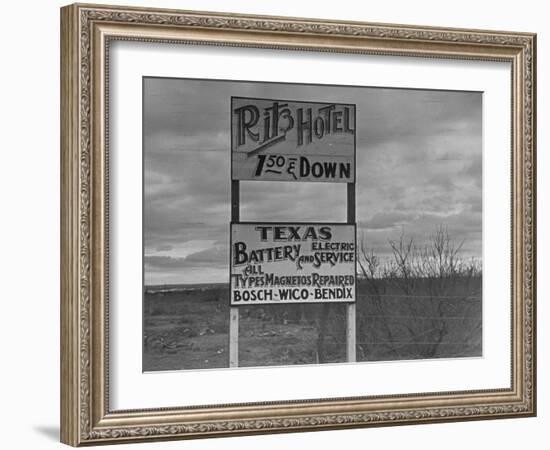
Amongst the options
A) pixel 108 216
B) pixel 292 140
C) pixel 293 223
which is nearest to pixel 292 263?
pixel 293 223

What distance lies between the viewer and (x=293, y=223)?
4074 mm

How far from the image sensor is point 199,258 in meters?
3.98

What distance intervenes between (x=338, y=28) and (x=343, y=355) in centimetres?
97

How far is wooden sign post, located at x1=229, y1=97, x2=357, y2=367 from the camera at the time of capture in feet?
13.2

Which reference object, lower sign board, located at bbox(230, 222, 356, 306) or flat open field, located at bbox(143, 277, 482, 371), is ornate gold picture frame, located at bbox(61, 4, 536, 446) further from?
lower sign board, located at bbox(230, 222, 356, 306)

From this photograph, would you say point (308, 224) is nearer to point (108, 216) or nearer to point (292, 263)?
point (292, 263)

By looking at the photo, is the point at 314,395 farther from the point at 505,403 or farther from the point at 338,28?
the point at 338,28

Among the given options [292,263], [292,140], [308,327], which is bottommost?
[308,327]

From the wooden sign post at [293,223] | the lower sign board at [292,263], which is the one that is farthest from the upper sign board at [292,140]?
the lower sign board at [292,263]

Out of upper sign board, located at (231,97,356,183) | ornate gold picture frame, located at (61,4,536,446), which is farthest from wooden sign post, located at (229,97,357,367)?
ornate gold picture frame, located at (61,4,536,446)

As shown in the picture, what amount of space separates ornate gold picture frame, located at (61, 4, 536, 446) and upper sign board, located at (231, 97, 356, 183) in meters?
0.18

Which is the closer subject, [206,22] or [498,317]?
[206,22]

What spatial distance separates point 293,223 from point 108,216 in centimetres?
57

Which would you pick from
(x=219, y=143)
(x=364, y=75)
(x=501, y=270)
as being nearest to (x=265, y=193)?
(x=219, y=143)
